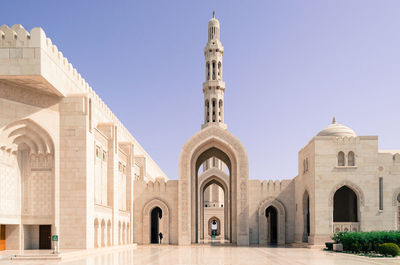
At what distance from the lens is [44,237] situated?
22.0 m

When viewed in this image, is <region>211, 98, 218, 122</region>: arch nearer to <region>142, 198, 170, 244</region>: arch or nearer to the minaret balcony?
the minaret balcony

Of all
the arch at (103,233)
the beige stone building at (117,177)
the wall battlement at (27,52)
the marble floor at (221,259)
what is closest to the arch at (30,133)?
the beige stone building at (117,177)

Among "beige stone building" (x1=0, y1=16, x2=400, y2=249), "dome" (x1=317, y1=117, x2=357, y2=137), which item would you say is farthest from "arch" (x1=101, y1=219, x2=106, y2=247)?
"dome" (x1=317, y1=117, x2=357, y2=137)

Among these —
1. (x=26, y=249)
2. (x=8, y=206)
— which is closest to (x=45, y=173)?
(x=8, y=206)

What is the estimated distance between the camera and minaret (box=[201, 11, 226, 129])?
46312mm

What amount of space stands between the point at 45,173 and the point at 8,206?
2.12 m

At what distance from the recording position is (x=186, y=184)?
3391 cm

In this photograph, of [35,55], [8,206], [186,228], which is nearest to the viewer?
[35,55]

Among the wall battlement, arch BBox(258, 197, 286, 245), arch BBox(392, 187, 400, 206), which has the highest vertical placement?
the wall battlement

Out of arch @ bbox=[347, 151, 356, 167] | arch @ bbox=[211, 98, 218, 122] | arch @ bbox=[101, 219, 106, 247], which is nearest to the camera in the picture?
arch @ bbox=[101, 219, 106, 247]

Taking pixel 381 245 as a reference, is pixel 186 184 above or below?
above

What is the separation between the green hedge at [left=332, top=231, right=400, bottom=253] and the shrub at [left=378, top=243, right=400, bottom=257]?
3.94 feet

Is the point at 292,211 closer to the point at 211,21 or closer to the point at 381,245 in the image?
the point at 381,245

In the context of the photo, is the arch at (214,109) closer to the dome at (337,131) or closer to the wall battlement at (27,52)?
the dome at (337,131)
